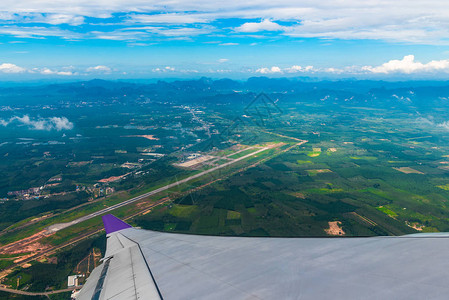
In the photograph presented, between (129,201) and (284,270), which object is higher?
(284,270)

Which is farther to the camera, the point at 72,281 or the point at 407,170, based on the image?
the point at 407,170

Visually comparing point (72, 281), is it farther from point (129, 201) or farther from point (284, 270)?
point (284, 270)

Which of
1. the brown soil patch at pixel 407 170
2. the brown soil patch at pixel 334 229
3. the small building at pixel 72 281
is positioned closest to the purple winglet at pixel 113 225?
the small building at pixel 72 281

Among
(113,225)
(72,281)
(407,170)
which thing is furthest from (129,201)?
(407,170)

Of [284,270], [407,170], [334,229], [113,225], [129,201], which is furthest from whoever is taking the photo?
[407,170]

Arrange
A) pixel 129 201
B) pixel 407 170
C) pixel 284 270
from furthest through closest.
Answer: pixel 407 170
pixel 129 201
pixel 284 270

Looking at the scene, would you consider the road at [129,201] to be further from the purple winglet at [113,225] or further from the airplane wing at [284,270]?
the airplane wing at [284,270]

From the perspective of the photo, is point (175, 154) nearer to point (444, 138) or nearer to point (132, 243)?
point (132, 243)

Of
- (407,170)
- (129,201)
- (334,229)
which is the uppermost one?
(407,170)

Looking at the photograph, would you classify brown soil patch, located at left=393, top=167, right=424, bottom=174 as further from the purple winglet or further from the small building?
the small building
